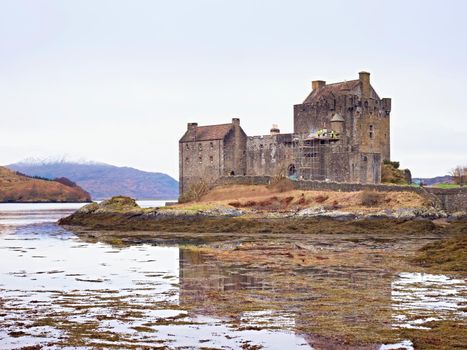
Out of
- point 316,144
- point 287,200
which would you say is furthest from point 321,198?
point 316,144

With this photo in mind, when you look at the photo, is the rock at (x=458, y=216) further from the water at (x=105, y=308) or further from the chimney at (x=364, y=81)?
the water at (x=105, y=308)

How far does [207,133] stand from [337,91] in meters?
14.6

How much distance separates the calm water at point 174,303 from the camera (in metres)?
14.3

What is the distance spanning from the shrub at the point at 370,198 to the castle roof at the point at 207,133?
77.0 ft

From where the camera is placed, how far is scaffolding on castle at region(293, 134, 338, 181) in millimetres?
64188

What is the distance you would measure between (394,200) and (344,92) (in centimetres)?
1740

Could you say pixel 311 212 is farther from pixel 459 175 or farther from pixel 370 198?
pixel 459 175

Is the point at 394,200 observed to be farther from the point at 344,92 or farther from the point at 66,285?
the point at 66,285

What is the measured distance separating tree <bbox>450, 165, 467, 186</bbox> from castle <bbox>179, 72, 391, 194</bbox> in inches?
324

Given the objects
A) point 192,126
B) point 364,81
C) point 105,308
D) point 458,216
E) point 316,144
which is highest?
point 364,81

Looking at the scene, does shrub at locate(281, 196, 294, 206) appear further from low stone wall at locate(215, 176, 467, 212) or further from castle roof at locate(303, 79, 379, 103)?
castle roof at locate(303, 79, 379, 103)

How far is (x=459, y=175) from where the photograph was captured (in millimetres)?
76062

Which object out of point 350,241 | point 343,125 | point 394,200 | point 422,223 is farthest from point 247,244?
point 343,125

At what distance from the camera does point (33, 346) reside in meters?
13.5
